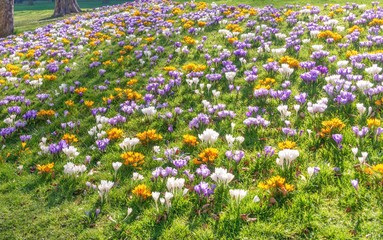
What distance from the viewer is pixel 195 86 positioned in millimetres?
9719

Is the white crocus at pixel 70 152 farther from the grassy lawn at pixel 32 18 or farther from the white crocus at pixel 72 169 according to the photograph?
the grassy lawn at pixel 32 18

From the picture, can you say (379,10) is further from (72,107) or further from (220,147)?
(72,107)

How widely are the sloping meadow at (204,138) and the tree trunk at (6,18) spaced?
973cm

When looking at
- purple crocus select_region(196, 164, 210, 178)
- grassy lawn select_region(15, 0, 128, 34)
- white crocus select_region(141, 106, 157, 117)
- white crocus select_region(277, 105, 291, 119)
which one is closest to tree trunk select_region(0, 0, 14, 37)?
grassy lawn select_region(15, 0, 128, 34)

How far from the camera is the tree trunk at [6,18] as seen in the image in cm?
2089

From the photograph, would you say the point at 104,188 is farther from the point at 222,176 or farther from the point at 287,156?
the point at 287,156

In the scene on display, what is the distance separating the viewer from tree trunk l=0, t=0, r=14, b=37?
20891 mm

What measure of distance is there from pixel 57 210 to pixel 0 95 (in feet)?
22.6

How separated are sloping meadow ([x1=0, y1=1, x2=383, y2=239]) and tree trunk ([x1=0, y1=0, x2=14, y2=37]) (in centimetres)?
973

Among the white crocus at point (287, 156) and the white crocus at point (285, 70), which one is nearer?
the white crocus at point (287, 156)

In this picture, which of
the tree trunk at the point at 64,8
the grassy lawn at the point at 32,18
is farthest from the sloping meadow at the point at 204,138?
the tree trunk at the point at 64,8

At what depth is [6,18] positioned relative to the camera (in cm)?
2134

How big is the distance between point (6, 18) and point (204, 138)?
1990cm

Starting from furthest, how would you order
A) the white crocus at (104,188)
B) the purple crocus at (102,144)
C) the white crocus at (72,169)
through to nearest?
the purple crocus at (102,144)
the white crocus at (72,169)
the white crocus at (104,188)
